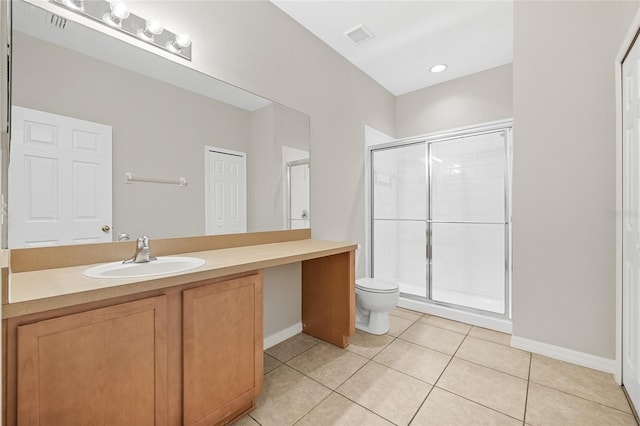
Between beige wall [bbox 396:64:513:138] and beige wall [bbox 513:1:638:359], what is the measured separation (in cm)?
110

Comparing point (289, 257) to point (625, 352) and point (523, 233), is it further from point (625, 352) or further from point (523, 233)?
point (625, 352)

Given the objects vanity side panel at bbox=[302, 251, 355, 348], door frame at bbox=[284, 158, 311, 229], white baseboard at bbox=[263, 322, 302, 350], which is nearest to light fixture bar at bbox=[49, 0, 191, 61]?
door frame at bbox=[284, 158, 311, 229]

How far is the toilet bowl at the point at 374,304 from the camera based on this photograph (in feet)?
7.50

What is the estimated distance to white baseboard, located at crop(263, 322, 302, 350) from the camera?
2.13 m

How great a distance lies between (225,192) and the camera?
6.17 feet

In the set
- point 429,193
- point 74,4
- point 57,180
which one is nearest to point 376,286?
point 429,193

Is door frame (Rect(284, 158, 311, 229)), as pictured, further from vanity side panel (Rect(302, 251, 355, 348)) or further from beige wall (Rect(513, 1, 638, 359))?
beige wall (Rect(513, 1, 638, 359))

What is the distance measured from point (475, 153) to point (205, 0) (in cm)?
303

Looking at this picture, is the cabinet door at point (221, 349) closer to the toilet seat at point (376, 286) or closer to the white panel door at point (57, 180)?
the white panel door at point (57, 180)

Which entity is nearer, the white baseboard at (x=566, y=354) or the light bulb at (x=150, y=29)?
the light bulb at (x=150, y=29)

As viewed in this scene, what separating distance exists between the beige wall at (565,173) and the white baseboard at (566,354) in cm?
3

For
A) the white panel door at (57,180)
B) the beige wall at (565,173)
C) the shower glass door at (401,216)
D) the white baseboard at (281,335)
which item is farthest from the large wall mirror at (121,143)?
the beige wall at (565,173)

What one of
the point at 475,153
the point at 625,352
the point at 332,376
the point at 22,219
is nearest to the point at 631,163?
the point at 625,352

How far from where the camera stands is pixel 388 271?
11.8 ft
